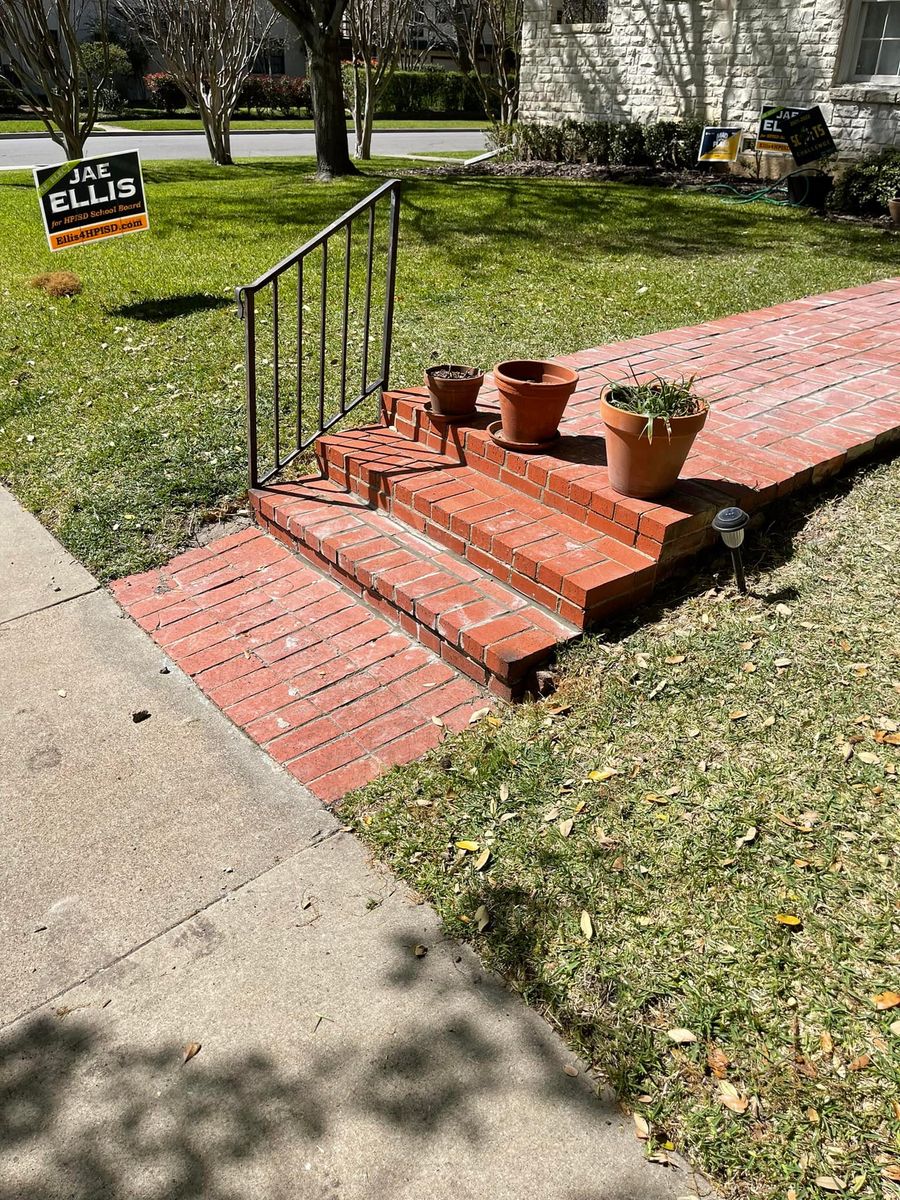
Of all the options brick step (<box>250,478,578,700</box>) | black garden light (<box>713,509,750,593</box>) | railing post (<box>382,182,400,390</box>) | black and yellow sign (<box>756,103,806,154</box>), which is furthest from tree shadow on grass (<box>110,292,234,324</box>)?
black and yellow sign (<box>756,103,806,154</box>)

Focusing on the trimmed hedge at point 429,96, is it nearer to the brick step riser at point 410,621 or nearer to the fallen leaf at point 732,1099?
the brick step riser at point 410,621

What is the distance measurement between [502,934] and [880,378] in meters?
4.00

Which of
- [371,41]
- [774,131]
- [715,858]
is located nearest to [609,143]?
[774,131]

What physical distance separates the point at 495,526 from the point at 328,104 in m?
10.7

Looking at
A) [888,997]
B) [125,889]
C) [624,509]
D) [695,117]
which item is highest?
[695,117]

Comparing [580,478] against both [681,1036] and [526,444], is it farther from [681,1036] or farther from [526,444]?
[681,1036]

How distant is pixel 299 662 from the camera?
141 inches

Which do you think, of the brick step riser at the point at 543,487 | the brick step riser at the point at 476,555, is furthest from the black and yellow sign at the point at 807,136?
the brick step riser at the point at 476,555

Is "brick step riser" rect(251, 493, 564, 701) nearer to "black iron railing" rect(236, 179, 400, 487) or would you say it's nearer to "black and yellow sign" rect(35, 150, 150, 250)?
"black iron railing" rect(236, 179, 400, 487)

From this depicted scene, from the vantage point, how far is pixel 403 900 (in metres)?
2.60

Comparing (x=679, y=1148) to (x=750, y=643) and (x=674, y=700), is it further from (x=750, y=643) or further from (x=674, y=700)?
(x=750, y=643)

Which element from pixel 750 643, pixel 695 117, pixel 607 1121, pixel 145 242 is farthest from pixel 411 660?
pixel 695 117

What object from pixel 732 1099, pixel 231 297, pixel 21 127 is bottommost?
pixel 732 1099

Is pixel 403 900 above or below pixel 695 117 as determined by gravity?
below
